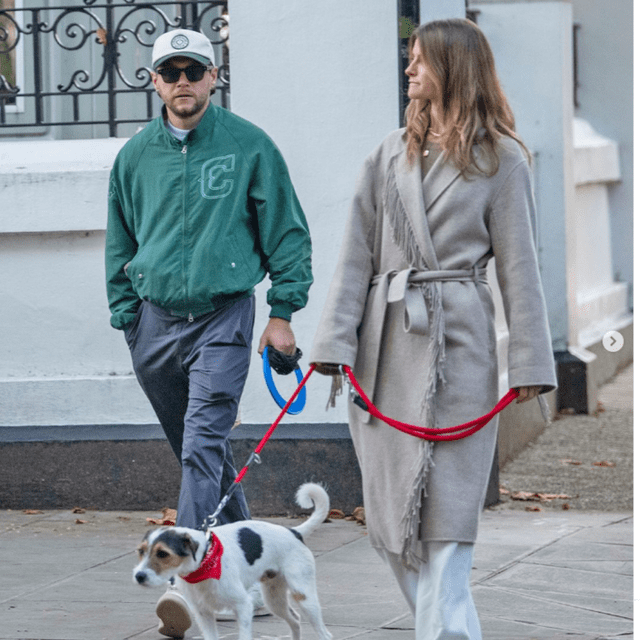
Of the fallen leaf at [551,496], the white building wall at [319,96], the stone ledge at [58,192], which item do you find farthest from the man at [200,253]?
the fallen leaf at [551,496]

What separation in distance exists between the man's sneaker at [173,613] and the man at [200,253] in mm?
25

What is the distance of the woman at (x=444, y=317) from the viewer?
12.8 feet

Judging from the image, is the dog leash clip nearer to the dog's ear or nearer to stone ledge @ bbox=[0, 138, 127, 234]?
the dog's ear

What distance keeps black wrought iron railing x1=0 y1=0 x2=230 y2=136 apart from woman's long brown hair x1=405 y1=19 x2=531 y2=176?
3453 mm

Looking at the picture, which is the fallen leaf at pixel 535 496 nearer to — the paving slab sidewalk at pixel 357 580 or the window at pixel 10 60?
the paving slab sidewalk at pixel 357 580

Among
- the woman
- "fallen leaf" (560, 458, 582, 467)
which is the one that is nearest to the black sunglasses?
the woman

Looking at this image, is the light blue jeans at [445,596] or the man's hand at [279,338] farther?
the man's hand at [279,338]

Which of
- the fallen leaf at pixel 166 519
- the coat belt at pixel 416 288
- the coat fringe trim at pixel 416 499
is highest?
the coat belt at pixel 416 288

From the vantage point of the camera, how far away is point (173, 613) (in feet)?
14.9

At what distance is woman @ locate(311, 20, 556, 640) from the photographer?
3.92 m

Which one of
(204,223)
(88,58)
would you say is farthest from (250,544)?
(88,58)

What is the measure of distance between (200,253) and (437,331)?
1178mm

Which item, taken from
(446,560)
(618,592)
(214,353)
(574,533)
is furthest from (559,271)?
(446,560)

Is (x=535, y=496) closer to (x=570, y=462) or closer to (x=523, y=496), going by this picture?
(x=523, y=496)
